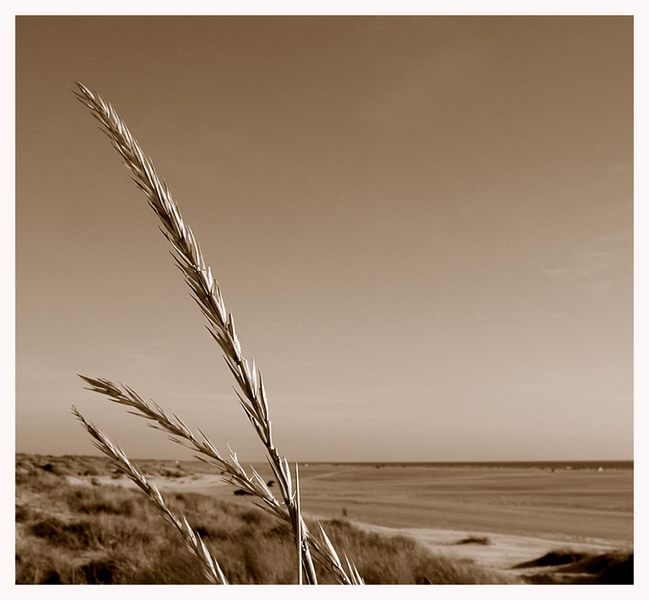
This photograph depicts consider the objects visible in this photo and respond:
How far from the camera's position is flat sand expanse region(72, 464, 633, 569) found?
162 inches

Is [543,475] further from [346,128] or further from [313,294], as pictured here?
[346,128]

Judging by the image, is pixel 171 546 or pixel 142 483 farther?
pixel 171 546

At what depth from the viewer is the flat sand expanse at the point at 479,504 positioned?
412 centimetres

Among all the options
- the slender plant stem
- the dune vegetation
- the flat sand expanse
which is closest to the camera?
the slender plant stem

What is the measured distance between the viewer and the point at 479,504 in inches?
210

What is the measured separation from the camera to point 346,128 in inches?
141

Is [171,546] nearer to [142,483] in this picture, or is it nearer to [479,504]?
[479,504]

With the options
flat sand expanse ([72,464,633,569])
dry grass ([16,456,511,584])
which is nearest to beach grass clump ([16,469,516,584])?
dry grass ([16,456,511,584])

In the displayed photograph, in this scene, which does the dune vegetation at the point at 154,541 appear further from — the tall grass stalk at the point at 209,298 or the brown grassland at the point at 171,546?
the tall grass stalk at the point at 209,298

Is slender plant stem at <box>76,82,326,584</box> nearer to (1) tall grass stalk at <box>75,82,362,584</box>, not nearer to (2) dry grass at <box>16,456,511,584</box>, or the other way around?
(1) tall grass stalk at <box>75,82,362,584</box>

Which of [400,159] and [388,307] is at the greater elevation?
[400,159]

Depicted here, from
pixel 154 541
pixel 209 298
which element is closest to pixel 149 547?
pixel 154 541
